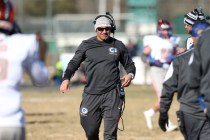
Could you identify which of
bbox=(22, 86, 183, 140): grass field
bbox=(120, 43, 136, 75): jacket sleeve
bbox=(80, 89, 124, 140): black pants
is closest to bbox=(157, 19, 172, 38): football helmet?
bbox=(22, 86, 183, 140): grass field

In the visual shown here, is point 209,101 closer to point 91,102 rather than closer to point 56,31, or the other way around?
point 91,102

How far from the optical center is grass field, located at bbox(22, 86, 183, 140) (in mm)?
13555

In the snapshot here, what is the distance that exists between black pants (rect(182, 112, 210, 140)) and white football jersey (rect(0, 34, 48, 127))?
2034 millimetres

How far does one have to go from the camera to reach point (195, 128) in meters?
7.62

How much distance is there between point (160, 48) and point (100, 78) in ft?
15.7

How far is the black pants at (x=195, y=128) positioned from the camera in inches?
300

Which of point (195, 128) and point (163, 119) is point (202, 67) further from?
point (163, 119)

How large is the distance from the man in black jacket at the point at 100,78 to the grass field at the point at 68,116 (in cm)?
323

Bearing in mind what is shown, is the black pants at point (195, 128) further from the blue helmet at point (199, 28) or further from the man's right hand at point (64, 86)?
the man's right hand at point (64, 86)

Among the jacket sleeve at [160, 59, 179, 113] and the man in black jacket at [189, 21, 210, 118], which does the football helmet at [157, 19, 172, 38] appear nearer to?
the jacket sleeve at [160, 59, 179, 113]

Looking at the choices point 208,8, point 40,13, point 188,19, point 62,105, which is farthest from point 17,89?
point 40,13

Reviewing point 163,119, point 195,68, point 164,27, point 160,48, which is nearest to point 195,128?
point 163,119

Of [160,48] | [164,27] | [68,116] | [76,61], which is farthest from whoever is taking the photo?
[68,116]

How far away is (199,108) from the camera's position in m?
7.57
